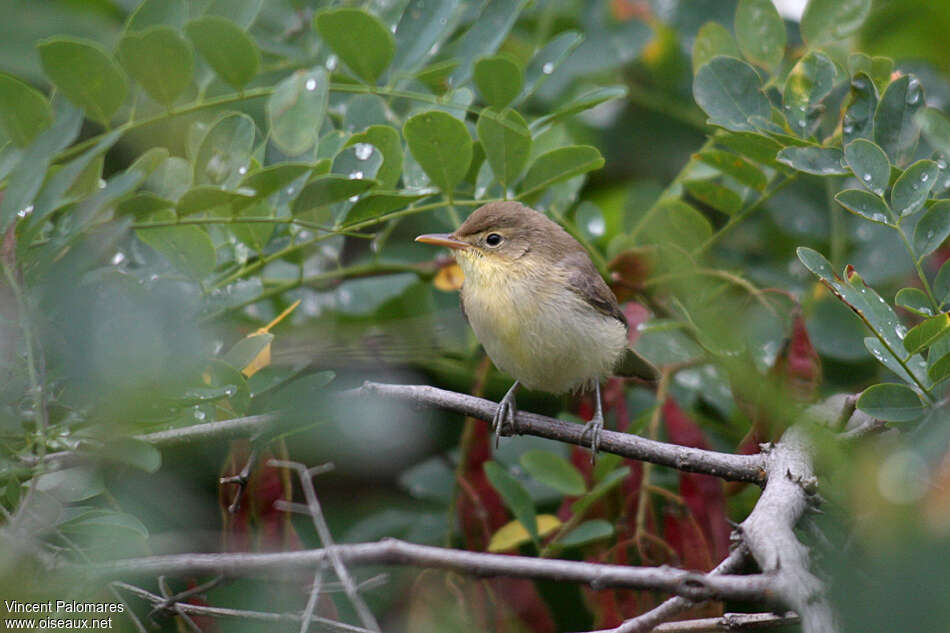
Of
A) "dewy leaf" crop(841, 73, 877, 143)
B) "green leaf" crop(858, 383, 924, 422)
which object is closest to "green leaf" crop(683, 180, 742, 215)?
"dewy leaf" crop(841, 73, 877, 143)

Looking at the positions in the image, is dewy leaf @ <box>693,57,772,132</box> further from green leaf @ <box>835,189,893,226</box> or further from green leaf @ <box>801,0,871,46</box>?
green leaf @ <box>801,0,871,46</box>

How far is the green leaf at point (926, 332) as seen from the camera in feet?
6.68

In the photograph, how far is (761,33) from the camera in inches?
127

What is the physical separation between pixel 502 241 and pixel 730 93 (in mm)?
1147

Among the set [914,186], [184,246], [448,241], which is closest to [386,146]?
[184,246]

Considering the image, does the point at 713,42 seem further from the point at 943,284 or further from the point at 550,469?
the point at 550,469

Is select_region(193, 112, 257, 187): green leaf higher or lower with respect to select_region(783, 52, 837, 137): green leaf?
lower

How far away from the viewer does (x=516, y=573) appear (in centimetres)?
152

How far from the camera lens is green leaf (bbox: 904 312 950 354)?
204 cm

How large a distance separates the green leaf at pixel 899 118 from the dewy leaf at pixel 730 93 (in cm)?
32

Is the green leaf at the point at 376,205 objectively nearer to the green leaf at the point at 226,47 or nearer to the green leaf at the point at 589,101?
the green leaf at the point at 226,47

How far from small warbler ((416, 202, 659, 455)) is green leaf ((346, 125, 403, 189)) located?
0.62 meters

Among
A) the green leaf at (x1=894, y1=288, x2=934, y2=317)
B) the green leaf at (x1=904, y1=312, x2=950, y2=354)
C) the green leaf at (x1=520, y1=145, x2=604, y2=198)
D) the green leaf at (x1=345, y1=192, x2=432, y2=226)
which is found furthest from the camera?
the green leaf at (x1=520, y1=145, x2=604, y2=198)

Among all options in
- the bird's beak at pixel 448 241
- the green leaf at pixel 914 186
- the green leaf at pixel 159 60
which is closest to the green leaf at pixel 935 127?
the green leaf at pixel 914 186
